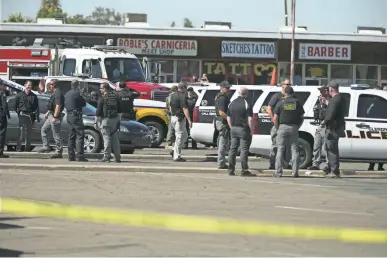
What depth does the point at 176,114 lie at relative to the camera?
19.2 metres

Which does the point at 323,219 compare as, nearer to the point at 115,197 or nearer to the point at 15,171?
the point at 115,197

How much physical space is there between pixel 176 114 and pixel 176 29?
85.0 feet

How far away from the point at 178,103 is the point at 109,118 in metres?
2.00

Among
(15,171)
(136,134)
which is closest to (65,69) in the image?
(136,134)

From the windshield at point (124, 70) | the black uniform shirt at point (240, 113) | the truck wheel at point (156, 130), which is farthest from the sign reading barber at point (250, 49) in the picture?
the black uniform shirt at point (240, 113)

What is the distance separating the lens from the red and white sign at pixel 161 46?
1743 inches

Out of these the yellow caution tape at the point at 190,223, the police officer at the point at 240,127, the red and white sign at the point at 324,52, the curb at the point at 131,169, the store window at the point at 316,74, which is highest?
the red and white sign at the point at 324,52

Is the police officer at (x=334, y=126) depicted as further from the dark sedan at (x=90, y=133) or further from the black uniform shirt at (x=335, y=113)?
the dark sedan at (x=90, y=133)

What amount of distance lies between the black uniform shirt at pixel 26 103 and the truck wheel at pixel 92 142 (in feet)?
4.30

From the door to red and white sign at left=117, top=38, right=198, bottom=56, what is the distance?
27.2 meters

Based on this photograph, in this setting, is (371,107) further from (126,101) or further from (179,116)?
(126,101)

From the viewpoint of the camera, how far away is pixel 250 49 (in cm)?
4538

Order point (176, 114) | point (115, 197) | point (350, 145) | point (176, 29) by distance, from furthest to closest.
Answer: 1. point (176, 29)
2. point (176, 114)
3. point (350, 145)
4. point (115, 197)

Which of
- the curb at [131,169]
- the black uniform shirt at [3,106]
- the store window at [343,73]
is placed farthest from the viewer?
the store window at [343,73]
